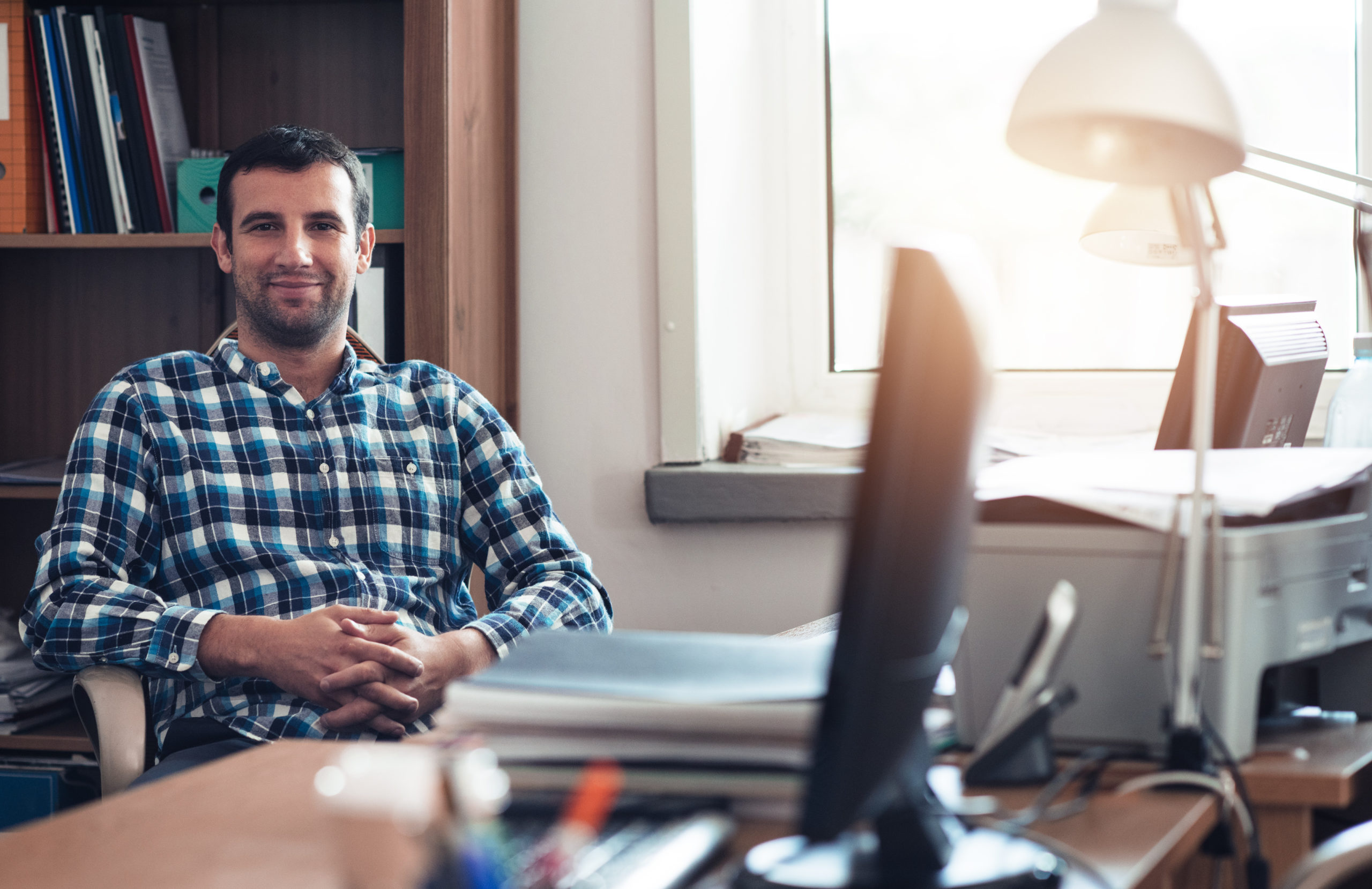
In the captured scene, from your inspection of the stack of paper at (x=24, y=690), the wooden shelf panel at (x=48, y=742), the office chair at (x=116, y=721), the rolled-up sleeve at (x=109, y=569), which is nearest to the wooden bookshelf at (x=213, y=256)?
the stack of paper at (x=24, y=690)

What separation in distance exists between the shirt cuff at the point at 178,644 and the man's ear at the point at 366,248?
631mm

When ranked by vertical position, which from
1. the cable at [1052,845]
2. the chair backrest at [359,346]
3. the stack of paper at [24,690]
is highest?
the chair backrest at [359,346]

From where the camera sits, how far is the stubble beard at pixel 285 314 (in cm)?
163

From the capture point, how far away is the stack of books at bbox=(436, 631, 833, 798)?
2.15ft

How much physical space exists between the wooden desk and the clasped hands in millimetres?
544

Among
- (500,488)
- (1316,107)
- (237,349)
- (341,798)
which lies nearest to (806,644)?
(341,798)

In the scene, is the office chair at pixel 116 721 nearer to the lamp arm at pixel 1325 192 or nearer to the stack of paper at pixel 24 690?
the stack of paper at pixel 24 690

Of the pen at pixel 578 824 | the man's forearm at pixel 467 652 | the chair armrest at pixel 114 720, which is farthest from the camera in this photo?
the man's forearm at pixel 467 652

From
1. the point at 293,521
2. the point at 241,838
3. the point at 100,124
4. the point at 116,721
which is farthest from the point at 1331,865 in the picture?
the point at 100,124

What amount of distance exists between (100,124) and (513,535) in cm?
98

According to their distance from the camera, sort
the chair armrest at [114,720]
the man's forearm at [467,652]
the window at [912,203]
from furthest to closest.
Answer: the window at [912,203] < the man's forearm at [467,652] < the chair armrest at [114,720]

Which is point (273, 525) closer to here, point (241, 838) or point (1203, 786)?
point (241, 838)

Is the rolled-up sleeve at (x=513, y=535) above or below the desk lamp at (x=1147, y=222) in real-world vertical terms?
below

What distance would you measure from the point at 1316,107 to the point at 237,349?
6.07 feet
